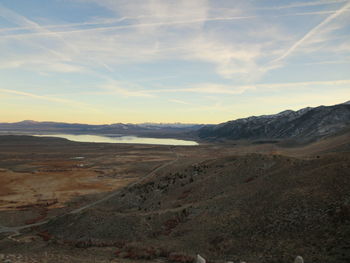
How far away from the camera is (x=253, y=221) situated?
22.1 meters

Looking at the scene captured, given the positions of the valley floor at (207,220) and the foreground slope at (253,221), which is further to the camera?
the valley floor at (207,220)

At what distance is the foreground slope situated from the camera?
16969mm

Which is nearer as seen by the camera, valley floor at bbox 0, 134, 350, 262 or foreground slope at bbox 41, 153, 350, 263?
foreground slope at bbox 41, 153, 350, 263

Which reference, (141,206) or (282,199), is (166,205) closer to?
(141,206)

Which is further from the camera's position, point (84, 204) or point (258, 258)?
point (84, 204)

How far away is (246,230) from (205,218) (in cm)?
602

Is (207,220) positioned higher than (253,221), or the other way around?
(253,221)

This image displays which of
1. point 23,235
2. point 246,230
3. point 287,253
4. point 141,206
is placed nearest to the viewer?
point 287,253

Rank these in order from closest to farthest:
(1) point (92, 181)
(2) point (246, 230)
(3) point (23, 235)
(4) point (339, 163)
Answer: (2) point (246, 230) → (4) point (339, 163) → (3) point (23, 235) → (1) point (92, 181)

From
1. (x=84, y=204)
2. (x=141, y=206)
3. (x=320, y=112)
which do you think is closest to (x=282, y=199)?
(x=141, y=206)

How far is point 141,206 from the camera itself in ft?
139

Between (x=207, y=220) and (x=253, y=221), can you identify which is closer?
(x=253, y=221)

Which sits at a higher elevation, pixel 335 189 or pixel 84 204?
pixel 335 189

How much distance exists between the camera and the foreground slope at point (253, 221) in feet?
55.7
